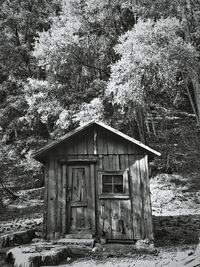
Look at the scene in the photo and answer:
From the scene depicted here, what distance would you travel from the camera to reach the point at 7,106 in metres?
21.7

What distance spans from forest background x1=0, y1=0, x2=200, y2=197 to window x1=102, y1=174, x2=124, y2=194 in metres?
6.24

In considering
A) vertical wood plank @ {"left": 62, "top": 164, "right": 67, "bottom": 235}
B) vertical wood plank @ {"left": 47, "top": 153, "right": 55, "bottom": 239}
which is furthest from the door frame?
vertical wood plank @ {"left": 47, "top": 153, "right": 55, "bottom": 239}

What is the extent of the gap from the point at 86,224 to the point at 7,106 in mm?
14721

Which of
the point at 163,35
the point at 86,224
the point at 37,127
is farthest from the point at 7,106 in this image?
the point at 86,224

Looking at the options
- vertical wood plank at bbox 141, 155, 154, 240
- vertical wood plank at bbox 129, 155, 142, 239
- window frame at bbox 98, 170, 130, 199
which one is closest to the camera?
vertical wood plank at bbox 141, 155, 154, 240

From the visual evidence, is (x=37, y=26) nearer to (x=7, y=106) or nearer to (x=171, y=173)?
(x=7, y=106)

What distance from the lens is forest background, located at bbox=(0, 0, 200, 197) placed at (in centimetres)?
1504

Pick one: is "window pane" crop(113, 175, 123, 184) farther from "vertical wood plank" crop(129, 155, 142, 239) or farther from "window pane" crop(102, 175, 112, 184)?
"vertical wood plank" crop(129, 155, 142, 239)

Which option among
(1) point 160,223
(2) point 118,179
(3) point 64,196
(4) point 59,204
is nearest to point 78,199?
(3) point 64,196

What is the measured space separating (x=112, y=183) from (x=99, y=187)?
19.5 inches

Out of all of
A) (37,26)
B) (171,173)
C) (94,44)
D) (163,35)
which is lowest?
(171,173)

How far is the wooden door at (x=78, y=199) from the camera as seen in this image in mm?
9719

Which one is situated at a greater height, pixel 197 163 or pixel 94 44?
pixel 94 44

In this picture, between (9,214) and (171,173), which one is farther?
(171,173)
